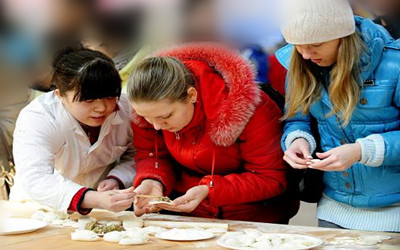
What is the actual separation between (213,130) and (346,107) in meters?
0.41

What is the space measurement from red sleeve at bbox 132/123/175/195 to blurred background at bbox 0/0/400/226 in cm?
38

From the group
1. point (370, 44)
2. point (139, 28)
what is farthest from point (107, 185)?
point (139, 28)

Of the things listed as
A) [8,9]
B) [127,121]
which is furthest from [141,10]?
[127,121]

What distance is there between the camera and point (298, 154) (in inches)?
66.0

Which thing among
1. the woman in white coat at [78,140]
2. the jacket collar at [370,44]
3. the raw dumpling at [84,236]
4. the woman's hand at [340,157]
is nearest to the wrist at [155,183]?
the woman in white coat at [78,140]

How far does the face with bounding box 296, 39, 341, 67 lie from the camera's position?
1.59m

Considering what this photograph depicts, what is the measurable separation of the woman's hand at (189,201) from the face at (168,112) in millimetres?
193

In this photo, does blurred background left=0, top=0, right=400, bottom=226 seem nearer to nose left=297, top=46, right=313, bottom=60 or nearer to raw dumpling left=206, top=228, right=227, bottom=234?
nose left=297, top=46, right=313, bottom=60

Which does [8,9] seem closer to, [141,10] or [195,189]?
[141,10]

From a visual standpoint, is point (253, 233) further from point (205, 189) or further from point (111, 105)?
point (111, 105)

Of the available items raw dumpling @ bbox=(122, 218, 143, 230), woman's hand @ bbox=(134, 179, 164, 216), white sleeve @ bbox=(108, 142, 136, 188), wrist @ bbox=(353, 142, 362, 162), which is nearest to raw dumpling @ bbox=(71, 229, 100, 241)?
raw dumpling @ bbox=(122, 218, 143, 230)

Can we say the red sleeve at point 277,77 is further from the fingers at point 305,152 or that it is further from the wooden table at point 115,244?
the wooden table at point 115,244

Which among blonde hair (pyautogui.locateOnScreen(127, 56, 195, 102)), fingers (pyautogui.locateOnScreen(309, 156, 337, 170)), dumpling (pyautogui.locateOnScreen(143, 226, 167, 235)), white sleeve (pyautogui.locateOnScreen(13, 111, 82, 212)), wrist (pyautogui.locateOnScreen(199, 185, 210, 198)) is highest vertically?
blonde hair (pyautogui.locateOnScreen(127, 56, 195, 102))

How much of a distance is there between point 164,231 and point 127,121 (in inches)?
22.3
